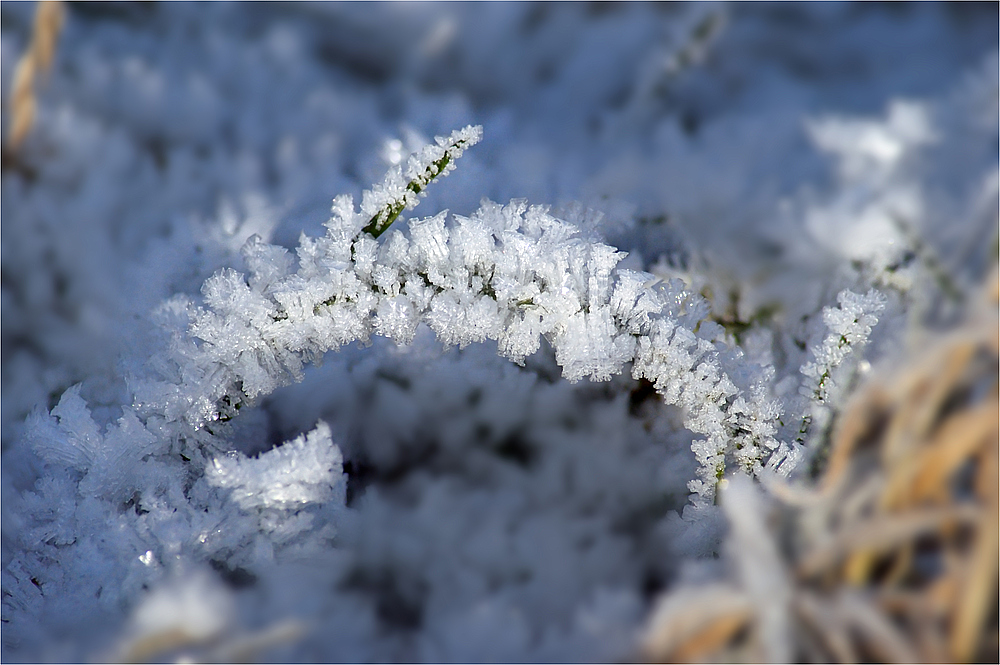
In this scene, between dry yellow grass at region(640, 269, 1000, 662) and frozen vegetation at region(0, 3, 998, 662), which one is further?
frozen vegetation at region(0, 3, 998, 662)

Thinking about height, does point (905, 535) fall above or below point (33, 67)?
below

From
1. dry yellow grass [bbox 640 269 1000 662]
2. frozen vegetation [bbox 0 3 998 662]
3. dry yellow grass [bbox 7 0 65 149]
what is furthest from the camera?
dry yellow grass [bbox 7 0 65 149]

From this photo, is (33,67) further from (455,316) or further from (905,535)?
(905,535)

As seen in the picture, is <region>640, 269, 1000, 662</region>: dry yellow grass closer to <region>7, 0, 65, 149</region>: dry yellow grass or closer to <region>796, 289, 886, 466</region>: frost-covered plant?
<region>796, 289, 886, 466</region>: frost-covered plant

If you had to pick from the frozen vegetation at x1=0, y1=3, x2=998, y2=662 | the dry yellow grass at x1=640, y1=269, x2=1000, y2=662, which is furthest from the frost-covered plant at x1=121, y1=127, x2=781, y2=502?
the dry yellow grass at x1=640, y1=269, x2=1000, y2=662

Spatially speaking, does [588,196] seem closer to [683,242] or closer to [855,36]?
[683,242]

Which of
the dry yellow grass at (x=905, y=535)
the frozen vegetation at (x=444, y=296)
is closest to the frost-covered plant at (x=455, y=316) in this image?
the frozen vegetation at (x=444, y=296)

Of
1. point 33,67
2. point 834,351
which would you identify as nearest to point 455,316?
point 834,351

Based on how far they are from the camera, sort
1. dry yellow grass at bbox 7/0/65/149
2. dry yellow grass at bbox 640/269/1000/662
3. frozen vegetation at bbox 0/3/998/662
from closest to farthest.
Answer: dry yellow grass at bbox 640/269/1000/662
frozen vegetation at bbox 0/3/998/662
dry yellow grass at bbox 7/0/65/149
